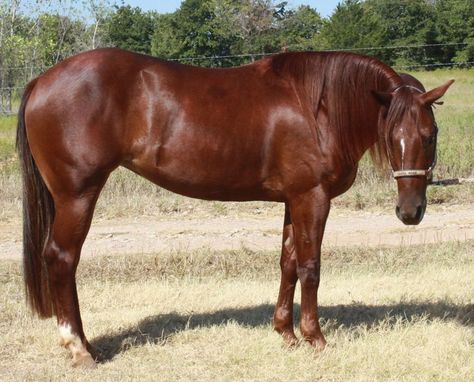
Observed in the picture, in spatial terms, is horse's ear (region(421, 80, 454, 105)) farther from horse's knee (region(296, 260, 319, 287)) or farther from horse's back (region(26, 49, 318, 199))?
horse's knee (region(296, 260, 319, 287))

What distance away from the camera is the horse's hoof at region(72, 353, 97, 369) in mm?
4715

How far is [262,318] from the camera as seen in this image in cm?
587

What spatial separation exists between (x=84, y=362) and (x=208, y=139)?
168 cm

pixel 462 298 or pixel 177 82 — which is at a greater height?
pixel 177 82

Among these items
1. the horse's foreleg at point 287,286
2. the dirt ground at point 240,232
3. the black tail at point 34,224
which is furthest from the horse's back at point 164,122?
the dirt ground at point 240,232

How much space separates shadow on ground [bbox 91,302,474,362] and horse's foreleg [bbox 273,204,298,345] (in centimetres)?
35

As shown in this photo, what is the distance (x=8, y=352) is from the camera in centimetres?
501

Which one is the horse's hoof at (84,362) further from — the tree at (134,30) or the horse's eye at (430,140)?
the tree at (134,30)

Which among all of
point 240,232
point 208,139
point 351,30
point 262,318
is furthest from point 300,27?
point 208,139

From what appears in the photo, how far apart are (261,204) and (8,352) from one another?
6.24 meters

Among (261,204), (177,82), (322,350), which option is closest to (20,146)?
(177,82)

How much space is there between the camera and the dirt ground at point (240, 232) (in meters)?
8.68

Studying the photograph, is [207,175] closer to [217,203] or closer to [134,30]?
[217,203]

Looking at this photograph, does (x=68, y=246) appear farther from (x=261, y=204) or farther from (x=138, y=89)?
(x=261, y=204)
